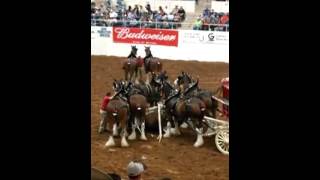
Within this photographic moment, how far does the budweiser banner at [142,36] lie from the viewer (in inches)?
801

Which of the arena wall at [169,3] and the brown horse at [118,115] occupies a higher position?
the arena wall at [169,3]

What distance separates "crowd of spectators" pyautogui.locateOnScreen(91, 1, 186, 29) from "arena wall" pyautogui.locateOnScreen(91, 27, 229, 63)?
0.86 metres

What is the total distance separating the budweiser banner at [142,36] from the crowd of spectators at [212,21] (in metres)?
1.56

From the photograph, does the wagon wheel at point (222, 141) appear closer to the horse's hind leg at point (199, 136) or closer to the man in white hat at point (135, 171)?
the horse's hind leg at point (199, 136)

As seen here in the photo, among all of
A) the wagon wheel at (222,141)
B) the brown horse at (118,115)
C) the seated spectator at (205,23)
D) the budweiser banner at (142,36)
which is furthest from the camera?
the seated spectator at (205,23)

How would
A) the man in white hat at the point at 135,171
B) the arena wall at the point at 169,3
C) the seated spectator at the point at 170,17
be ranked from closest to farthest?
1. the man in white hat at the point at 135,171
2. the seated spectator at the point at 170,17
3. the arena wall at the point at 169,3

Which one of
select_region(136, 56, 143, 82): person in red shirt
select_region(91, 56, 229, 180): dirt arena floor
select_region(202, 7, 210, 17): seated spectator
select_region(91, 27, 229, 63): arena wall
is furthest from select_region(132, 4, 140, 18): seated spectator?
select_region(91, 56, 229, 180): dirt arena floor

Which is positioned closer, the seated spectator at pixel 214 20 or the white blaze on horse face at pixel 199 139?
the white blaze on horse face at pixel 199 139

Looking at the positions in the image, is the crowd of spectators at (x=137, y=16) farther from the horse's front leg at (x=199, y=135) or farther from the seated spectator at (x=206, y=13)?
the horse's front leg at (x=199, y=135)

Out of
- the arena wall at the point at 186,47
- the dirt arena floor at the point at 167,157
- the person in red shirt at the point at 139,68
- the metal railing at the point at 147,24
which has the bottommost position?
the dirt arena floor at the point at 167,157

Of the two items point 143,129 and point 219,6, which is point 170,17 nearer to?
point 219,6

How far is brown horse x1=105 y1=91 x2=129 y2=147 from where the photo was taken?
378 inches

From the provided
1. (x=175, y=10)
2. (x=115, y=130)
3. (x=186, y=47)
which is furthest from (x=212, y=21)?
(x=115, y=130)

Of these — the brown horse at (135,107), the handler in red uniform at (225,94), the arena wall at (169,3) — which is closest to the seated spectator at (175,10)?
the arena wall at (169,3)
